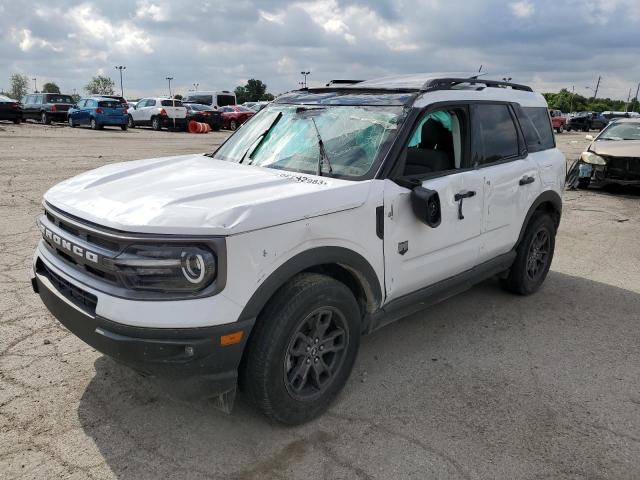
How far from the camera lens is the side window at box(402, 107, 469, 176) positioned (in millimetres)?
3713

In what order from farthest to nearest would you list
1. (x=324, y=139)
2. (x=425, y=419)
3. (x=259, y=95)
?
(x=259, y=95) < (x=324, y=139) < (x=425, y=419)

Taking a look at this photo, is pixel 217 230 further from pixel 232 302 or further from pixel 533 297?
pixel 533 297

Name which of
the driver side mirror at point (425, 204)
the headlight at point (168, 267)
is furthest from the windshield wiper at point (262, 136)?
the headlight at point (168, 267)

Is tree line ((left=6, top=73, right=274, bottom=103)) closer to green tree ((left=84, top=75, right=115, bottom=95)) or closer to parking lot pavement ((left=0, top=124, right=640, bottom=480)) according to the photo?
green tree ((left=84, top=75, right=115, bottom=95))

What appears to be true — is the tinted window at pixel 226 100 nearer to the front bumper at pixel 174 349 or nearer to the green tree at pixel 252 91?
the front bumper at pixel 174 349

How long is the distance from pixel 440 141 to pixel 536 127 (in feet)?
4.98

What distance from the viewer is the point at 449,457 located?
278 cm

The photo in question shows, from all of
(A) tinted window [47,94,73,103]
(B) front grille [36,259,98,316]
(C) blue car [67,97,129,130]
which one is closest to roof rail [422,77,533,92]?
(B) front grille [36,259,98,316]

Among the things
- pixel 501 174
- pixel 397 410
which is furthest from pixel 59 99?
pixel 397 410

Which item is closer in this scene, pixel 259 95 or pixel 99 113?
pixel 99 113

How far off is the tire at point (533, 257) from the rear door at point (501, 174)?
0.28 meters

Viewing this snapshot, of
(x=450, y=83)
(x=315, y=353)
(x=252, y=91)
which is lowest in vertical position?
(x=315, y=353)

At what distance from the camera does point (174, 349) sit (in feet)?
7.86

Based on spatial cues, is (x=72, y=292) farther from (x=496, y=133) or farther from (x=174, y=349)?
(x=496, y=133)
